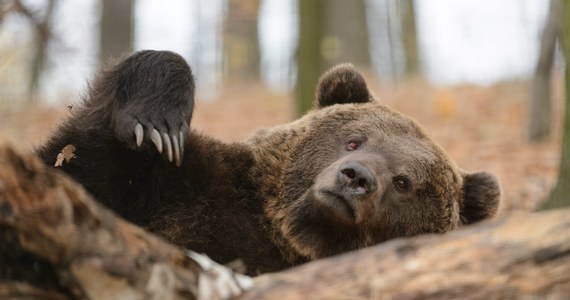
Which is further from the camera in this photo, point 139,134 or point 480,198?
A: point 480,198

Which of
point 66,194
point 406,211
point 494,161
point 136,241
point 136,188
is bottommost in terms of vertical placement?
point 494,161

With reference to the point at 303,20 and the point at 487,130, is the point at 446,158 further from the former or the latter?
the point at 487,130

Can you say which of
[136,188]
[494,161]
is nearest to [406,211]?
[136,188]

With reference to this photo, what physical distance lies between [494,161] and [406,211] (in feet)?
23.5

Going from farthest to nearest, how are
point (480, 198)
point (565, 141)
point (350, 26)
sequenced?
point (350, 26), point (565, 141), point (480, 198)

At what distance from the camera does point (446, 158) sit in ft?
19.5

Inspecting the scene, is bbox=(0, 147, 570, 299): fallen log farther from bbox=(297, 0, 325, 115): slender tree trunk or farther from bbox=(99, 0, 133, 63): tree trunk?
bbox=(99, 0, 133, 63): tree trunk

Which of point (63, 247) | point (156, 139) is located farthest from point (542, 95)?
point (63, 247)

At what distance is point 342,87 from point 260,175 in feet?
4.06

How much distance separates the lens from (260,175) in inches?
222

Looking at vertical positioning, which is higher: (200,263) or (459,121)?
(200,263)

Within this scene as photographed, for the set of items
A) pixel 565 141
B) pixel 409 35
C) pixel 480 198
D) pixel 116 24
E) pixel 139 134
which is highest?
pixel 116 24

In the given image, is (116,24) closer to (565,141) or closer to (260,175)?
(260,175)

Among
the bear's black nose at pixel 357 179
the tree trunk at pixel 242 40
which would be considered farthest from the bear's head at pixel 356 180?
the tree trunk at pixel 242 40
